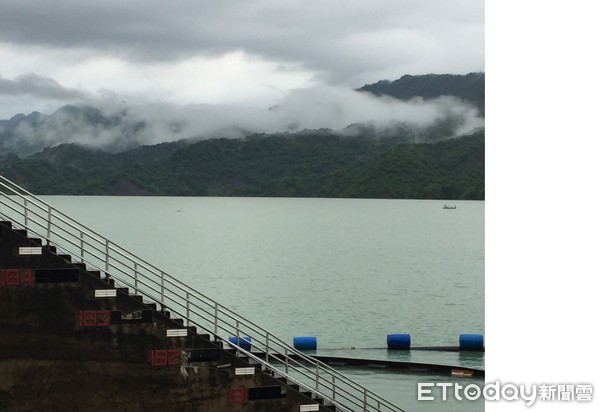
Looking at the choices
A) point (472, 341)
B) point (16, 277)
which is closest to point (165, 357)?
point (16, 277)

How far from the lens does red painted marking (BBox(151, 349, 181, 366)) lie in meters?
23.5

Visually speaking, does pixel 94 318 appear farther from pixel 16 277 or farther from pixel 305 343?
pixel 305 343

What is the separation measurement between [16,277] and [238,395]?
6656 mm

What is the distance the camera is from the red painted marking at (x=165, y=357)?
23500 millimetres

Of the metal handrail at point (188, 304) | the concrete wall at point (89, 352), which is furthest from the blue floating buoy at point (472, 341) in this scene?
the concrete wall at point (89, 352)

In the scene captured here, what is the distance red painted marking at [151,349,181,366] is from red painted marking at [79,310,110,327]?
59.7 inches

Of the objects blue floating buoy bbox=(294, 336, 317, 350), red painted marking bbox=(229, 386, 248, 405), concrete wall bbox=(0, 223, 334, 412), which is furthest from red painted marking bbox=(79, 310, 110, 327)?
blue floating buoy bbox=(294, 336, 317, 350)

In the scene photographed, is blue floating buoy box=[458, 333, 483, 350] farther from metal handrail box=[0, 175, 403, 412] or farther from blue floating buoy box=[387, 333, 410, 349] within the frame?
metal handrail box=[0, 175, 403, 412]

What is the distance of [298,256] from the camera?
542ft

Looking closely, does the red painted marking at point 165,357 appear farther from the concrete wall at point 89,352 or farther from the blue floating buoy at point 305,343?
the blue floating buoy at point 305,343
